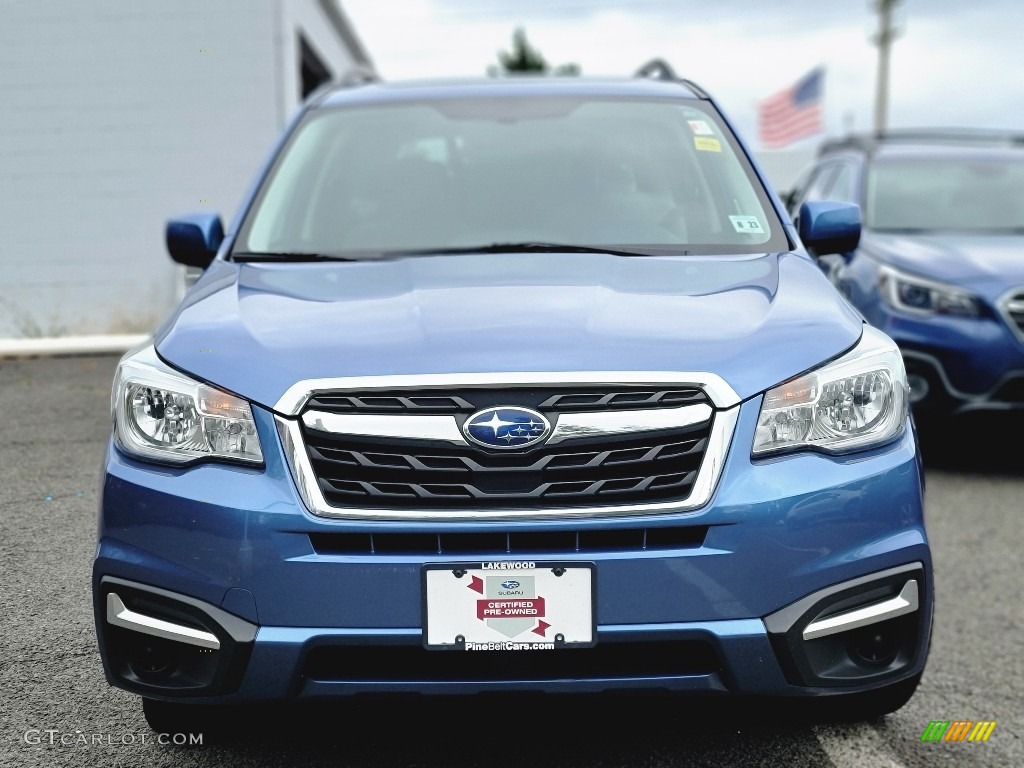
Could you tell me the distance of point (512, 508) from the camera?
2.48 metres

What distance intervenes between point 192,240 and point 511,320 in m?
1.51

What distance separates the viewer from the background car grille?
2496 mm

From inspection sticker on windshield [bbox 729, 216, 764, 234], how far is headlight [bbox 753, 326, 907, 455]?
92cm

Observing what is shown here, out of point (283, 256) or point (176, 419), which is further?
point (283, 256)

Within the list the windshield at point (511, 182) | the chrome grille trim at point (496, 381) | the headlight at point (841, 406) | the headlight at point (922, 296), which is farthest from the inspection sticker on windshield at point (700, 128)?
the headlight at point (922, 296)

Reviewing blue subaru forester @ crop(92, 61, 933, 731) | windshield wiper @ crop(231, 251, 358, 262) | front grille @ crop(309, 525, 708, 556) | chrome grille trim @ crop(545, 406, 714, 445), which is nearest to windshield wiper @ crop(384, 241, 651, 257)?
windshield wiper @ crop(231, 251, 358, 262)

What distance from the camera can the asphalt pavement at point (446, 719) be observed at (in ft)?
9.68

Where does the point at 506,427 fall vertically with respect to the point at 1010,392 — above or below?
above

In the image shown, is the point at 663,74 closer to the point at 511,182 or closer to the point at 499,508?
the point at 511,182

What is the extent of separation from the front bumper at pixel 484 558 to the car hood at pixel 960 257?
164 inches

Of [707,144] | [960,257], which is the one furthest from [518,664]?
[960,257]

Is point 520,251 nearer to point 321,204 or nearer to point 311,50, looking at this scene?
point 321,204

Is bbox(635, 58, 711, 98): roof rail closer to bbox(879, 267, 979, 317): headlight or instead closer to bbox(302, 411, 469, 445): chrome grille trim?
bbox(879, 267, 979, 317): headlight

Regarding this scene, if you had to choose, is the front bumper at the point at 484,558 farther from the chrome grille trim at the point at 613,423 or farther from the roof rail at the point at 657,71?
the roof rail at the point at 657,71
